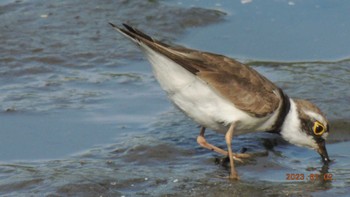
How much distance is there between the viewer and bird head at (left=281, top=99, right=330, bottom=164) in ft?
33.8

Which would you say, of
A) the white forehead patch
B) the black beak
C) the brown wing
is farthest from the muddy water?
the brown wing

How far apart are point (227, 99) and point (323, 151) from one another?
1346 millimetres

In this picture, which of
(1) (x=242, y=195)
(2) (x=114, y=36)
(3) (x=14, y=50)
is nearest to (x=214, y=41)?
(2) (x=114, y=36)

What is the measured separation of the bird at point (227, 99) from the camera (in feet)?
30.7

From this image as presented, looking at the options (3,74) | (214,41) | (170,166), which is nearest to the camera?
(170,166)

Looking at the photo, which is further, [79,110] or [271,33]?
[271,33]

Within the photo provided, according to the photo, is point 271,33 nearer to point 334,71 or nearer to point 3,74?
point 334,71

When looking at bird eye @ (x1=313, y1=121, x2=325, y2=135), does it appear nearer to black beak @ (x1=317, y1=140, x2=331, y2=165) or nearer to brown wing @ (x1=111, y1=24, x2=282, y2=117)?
black beak @ (x1=317, y1=140, x2=331, y2=165)

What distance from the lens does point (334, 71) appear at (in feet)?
40.9

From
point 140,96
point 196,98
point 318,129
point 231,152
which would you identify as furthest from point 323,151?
point 140,96

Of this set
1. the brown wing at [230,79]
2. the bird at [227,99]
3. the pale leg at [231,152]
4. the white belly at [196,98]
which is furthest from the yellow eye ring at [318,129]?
the pale leg at [231,152]

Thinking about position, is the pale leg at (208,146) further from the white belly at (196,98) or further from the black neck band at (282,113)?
the black neck band at (282,113)

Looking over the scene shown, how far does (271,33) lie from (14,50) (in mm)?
3826

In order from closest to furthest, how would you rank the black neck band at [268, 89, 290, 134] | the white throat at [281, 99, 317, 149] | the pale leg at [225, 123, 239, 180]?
the pale leg at [225, 123, 239, 180]
the black neck band at [268, 89, 290, 134]
the white throat at [281, 99, 317, 149]
